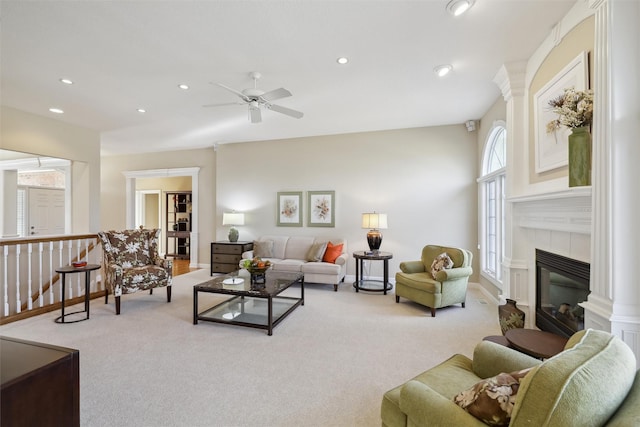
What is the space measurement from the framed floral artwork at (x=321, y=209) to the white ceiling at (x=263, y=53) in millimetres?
1734

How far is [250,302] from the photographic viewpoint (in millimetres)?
4070

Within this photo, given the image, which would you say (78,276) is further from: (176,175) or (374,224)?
(374,224)

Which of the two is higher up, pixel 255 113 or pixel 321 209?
pixel 255 113

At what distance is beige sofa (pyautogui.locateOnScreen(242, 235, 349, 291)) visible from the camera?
492 cm

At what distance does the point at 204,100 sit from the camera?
395 centimetres

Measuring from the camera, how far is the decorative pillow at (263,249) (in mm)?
5715

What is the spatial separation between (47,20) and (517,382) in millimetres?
3798

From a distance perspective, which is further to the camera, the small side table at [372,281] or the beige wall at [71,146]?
the small side table at [372,281]

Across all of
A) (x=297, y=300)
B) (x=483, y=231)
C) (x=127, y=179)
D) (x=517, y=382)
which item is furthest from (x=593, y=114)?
(x=127, y=179)

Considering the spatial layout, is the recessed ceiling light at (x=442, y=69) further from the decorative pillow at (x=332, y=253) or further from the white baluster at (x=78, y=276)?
the white baluster at (x=78, y=276)

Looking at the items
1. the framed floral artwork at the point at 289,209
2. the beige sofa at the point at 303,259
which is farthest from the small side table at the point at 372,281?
the framed floral artwork at the point at 289,209

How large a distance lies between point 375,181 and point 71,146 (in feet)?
17.3

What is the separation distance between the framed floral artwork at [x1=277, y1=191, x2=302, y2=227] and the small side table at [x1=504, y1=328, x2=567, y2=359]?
171 inches

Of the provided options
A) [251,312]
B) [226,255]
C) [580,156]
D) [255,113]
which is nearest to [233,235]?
[226,255]
